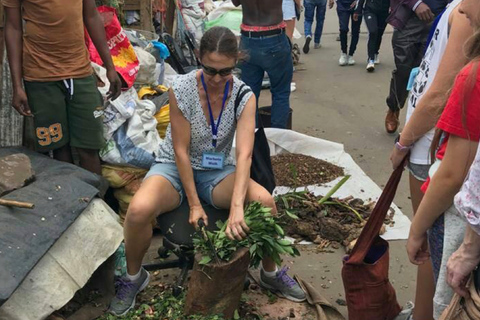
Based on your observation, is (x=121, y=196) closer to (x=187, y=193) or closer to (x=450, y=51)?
(x=187, y=193)

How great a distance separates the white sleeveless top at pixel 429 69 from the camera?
2541 millimetres

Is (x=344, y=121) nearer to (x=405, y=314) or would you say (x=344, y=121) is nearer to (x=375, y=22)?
(x=375, y=22)

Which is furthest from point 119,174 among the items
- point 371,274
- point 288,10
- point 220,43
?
point 288,10

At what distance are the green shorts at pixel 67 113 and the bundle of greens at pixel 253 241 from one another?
4.10 feet

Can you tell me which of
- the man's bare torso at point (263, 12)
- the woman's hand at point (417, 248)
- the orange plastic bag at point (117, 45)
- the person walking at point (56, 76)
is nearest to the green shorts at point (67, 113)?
the person walking at point (56, 76)

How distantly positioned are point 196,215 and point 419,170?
1.12 m

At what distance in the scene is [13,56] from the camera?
3492 mm

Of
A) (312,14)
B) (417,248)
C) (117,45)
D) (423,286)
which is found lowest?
(312,14)

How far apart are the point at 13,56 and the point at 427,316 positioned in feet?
8.68

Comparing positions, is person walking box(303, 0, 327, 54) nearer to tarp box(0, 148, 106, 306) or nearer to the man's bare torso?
the man's bare torso

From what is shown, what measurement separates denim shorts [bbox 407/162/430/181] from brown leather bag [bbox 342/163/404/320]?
113mm

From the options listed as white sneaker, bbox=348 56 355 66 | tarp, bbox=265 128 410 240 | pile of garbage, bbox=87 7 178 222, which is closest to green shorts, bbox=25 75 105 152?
pile of garbage, bbox=87 7 178 222

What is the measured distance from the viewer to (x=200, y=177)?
3.30 meters

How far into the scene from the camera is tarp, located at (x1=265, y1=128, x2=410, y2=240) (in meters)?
4.68
